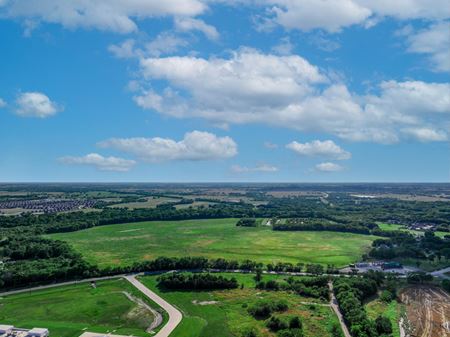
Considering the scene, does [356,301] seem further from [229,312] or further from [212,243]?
[212,243]

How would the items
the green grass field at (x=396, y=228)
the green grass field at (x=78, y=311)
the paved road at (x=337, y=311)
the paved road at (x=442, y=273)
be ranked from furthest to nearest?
the green grass field at (x=396, y=228) < the paved road at (x=442, y=273) < the green grass field at (x=78, y=311) < the paved road at (x=337, y=311)

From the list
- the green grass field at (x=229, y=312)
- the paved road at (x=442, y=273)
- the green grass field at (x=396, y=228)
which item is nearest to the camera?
the green grass field at (x=229, y=312)

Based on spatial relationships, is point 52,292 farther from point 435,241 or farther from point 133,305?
point 435,241

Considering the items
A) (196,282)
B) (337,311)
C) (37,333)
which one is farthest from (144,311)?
(337,311)

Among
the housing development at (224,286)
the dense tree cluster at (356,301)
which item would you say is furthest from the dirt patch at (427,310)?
the dense tree cluster at (356,301)

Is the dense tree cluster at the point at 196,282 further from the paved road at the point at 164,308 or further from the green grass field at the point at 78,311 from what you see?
the green grass field at the point at 78,311

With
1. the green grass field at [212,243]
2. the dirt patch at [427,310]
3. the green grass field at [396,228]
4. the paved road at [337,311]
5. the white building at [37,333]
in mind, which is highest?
the green grass field at [396,228]

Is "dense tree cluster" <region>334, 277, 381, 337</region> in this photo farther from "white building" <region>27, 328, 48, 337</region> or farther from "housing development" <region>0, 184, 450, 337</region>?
"white building" <region>27, 328, 48, 337</region>
